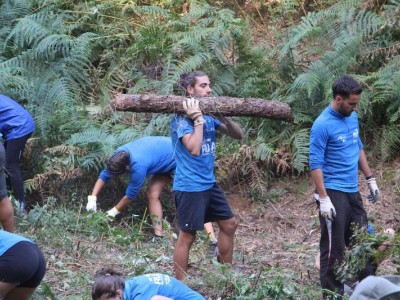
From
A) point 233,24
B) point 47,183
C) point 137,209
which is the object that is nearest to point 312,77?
point 233,24

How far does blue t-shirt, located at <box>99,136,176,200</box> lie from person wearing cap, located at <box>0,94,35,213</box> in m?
1.08

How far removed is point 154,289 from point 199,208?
153 centimetres

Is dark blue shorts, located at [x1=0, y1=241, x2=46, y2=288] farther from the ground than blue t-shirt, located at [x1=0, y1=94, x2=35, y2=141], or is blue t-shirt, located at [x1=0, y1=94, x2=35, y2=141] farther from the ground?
dark blue shorts, located at [x1=0, y1=241, x2=46, y2=288]

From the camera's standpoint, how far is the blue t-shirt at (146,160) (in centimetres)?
924

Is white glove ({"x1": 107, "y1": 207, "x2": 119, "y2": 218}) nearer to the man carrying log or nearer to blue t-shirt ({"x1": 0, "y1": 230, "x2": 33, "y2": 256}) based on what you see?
the man carrying log

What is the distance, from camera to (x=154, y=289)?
5.37 meters

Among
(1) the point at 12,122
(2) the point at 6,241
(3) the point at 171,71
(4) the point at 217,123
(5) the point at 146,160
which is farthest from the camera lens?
(3) the point at 171,71

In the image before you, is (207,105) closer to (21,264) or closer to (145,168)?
(21,264)

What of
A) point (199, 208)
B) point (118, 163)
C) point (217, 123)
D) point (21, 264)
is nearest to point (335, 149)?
point (217, 123)

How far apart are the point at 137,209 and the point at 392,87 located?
10.8 ft

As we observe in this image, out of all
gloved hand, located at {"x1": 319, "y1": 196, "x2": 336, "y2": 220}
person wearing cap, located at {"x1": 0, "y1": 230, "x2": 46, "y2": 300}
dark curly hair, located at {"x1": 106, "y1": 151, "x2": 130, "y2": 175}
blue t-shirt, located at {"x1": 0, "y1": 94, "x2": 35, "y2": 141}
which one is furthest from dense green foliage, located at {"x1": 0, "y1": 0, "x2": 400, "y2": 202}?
person wearing cap, located at {"x1": 0, "y1": 230, "x2": 46, "y2": 300}

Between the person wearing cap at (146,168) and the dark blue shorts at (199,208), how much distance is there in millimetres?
2197

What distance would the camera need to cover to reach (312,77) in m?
10.0

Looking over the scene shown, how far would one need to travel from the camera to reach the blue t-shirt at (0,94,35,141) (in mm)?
9352
